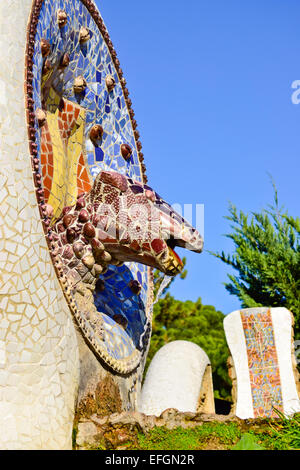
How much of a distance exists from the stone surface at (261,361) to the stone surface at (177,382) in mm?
349

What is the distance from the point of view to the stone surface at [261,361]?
514 centimetres

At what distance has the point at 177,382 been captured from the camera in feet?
15.4

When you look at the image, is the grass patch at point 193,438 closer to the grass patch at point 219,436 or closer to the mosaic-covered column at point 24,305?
the grass patch at point 219,436

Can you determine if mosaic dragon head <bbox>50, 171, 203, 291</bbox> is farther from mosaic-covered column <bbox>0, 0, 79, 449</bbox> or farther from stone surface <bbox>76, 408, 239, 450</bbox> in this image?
stone surface <bbox>76, 408, 239, 450</bbox>

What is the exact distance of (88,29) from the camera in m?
4.14

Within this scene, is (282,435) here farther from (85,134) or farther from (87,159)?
(85,134)

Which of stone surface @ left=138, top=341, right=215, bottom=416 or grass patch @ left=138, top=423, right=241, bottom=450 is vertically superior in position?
stone surface @ left=138, top=341, right=215, bottom=416

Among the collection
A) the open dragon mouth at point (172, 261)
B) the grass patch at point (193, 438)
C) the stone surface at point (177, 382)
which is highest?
the open dragon mouth at point (172, 261)

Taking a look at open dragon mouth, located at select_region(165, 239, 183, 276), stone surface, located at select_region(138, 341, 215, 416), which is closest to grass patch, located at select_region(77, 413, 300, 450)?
open dragon mouth, located at select_region(165, 239, 183, 276)

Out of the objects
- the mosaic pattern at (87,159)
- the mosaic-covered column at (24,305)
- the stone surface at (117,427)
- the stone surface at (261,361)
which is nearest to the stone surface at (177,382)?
the stone surface at (261,361)

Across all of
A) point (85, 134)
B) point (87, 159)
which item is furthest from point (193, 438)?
point (85, 134)

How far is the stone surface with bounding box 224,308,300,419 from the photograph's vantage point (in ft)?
16.9

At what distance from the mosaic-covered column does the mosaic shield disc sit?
3.1 inches
